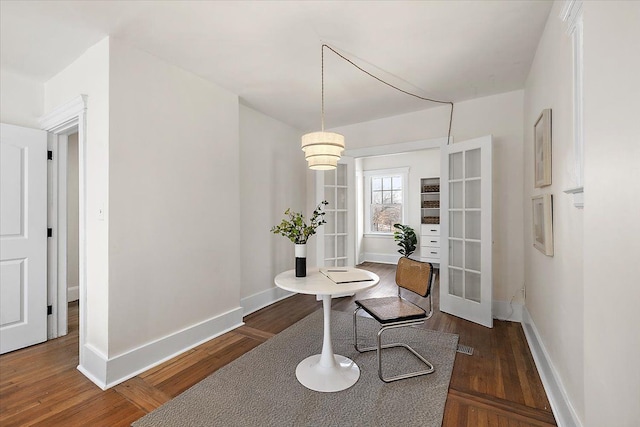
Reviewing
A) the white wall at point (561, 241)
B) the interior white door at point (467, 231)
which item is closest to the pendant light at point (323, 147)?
the white wall at point (561, 241)

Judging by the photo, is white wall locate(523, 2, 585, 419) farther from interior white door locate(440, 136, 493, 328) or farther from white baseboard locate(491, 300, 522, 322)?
white baseboard locate(491, 300, 522, 322)

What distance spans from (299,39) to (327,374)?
2535mm

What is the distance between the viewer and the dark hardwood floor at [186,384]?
1729mm

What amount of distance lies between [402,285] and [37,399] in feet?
9.10

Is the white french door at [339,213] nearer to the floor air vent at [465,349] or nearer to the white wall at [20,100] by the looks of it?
the floor air vent at [465,349]

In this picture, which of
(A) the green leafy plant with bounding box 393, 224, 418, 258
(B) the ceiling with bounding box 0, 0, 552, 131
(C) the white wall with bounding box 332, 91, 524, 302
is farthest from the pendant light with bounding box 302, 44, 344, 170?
(A) the green leafy plant with bounding box 393, 224, 418, 258

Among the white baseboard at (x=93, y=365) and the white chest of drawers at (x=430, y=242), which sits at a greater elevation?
the white chest of drawers at (x=430, y=242)

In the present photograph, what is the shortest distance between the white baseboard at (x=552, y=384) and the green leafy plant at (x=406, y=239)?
3450 millimetres

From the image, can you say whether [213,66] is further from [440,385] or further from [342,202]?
[440,385]

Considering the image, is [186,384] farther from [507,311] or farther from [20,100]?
[507,311]

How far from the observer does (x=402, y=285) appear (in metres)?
2.55

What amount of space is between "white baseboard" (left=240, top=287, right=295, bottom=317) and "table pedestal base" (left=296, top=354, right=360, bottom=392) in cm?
143

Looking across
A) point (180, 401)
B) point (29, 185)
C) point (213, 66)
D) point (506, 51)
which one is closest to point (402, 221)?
point (506, 51)

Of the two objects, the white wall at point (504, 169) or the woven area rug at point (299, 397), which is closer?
the woven area rug at point (299, 397)
